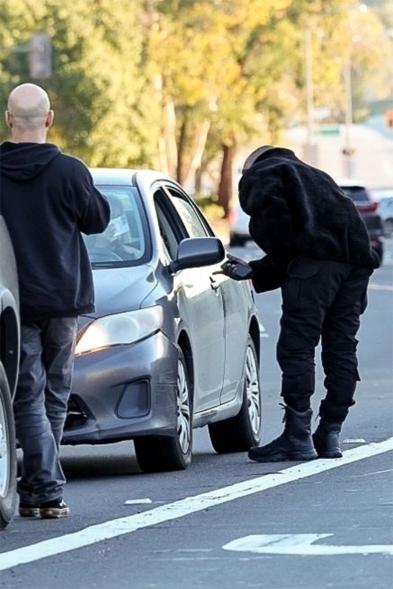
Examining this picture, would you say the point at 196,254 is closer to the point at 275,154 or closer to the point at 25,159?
the point at 275,154

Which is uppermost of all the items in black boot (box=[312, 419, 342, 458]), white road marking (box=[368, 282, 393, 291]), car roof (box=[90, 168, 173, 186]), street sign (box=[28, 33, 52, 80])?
car roof (box=[90, 168, 173, 186])

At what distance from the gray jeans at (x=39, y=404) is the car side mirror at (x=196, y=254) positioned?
1832 millimetres

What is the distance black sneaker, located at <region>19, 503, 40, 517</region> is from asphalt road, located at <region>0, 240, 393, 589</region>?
0.34 feet

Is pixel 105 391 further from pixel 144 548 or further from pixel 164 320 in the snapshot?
pixel 144 548

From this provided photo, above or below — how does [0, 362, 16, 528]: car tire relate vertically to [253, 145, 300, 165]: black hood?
below

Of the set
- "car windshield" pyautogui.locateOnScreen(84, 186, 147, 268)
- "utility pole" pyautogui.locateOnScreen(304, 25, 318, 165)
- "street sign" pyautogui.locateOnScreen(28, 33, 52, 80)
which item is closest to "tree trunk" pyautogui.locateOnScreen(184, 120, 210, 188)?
"utility pole" pyautogui.locateOnScreen(304, 25, 318, 165)

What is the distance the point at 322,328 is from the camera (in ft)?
36.2

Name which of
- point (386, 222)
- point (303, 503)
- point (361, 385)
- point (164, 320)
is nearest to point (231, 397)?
point (164, 320)

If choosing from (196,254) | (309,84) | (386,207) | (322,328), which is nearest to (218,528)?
(196,254)

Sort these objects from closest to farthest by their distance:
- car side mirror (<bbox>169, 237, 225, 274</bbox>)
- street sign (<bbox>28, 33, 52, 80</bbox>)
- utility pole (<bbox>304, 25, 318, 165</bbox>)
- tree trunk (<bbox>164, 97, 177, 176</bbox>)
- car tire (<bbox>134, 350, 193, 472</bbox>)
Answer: car tire (<bbox>134, 350, 193, 472</bbox>), car side mirror (<bbox>169, 237, 225, 274</bbox>), street sign (<bbox>28, 33, 52, 80</bbox>), tree trunk (<bbox>164, 97, 177, 176</bbox>), utility pole (<bbox>304, 25, 318, 165</bbox>)

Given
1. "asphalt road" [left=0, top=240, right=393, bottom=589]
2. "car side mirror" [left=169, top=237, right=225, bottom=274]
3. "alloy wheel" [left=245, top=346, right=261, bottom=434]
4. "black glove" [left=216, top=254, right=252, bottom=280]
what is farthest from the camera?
"alloy wheel" [left=245, top=346, right=261, bottom=434]

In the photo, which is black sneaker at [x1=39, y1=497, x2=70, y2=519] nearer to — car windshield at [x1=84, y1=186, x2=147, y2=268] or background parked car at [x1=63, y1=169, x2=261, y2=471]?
background parked car at [x1=63, y1=169, x2=261, y2=471]

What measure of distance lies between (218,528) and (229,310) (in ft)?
12.0

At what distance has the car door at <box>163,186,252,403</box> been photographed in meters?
11.5
